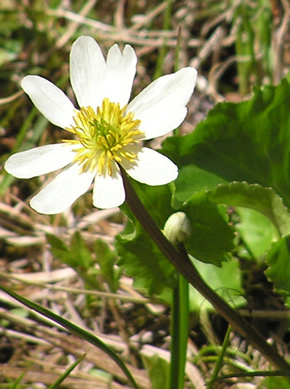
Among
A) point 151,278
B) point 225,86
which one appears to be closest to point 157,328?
point 151,278

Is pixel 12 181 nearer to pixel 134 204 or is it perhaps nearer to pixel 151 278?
pixel 151 278

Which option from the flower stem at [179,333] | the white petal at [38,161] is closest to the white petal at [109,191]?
the white petal at [38,161]

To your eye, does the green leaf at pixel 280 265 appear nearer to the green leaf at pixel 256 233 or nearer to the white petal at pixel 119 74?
the green leaf at pixel 256 233

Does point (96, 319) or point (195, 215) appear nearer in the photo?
point (195, 215)

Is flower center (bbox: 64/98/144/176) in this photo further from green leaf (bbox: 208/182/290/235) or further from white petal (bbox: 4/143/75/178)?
green leaf (bbox: 208/182/290/235)

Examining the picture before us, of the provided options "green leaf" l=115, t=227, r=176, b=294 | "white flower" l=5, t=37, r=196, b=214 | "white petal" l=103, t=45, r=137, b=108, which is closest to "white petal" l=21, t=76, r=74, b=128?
"white flower" l=5, t=37, r=196, b=214

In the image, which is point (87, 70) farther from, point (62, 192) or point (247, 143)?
point (247, 143)
